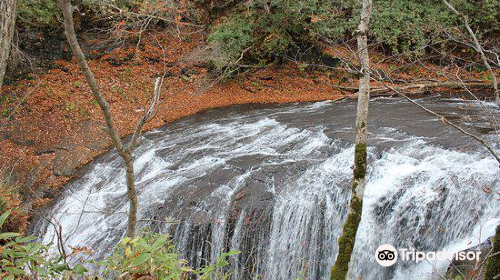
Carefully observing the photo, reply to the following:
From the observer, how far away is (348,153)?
7914 mm

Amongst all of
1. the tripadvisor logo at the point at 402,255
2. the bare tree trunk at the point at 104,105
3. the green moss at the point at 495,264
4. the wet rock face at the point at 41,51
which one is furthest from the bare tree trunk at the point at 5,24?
the wet rock face at the point at 41,51

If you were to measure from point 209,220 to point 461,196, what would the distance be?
164 inches

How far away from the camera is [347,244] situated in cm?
467

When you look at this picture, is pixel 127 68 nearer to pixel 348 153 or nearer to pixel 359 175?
pixel 348 153

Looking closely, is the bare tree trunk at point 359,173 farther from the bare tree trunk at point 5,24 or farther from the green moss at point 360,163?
the bare tree trunk at point 5,24

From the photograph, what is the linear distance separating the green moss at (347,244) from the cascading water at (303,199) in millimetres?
1156

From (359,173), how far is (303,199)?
2172mm

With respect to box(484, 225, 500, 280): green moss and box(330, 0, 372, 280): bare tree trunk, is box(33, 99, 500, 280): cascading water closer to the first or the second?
box(330, 0, 372, 280): bare tree trunk

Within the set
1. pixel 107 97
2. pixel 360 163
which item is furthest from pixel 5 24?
pixel 107 97

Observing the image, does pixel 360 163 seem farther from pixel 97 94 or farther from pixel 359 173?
pixel 97 94

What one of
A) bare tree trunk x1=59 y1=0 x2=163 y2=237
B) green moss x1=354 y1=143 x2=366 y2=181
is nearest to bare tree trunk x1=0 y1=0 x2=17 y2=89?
bare tree trunk x1=59 y1=0 x2=163 y2=237

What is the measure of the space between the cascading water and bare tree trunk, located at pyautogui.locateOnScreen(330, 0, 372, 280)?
1.21 m

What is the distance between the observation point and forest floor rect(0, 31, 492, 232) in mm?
9906

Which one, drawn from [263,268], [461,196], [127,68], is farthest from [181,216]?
[127,68]
